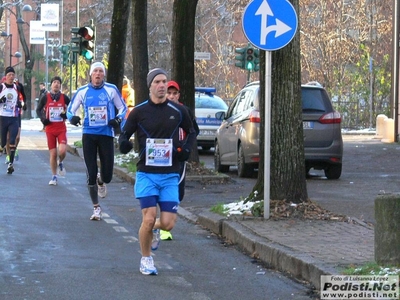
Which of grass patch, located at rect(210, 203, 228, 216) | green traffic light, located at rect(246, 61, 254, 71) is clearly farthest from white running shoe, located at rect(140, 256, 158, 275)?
green traffic light, located at rect(246, 61, 254, 71)

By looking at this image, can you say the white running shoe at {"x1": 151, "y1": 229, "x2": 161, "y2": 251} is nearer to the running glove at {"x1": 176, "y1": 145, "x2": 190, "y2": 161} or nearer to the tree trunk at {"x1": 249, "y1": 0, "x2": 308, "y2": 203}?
the running glove at {"x1": 176, "y1": 145, "x2": 190, "y2": 161}

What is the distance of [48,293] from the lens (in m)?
8.12

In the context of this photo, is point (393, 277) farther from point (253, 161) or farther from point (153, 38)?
point (153, 38)

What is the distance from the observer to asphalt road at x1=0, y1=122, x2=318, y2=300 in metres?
8.33

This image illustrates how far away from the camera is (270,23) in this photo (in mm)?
12000

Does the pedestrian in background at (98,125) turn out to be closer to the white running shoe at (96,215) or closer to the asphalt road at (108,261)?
the white running shoe at (96,215)

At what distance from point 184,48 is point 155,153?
984 centimetres

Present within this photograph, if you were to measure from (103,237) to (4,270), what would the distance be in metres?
2.51

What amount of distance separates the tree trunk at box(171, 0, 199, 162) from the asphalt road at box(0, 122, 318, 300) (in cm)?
402

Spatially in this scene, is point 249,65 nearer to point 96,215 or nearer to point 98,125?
point 98,125

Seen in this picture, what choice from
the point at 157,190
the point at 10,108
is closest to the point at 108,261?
the point at 157,190

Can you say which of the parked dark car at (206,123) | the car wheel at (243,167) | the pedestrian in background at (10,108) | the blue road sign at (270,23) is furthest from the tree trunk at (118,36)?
the blue road sign at (270,23)

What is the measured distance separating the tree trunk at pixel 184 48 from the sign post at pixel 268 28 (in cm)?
689

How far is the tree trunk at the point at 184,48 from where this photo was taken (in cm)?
1884
